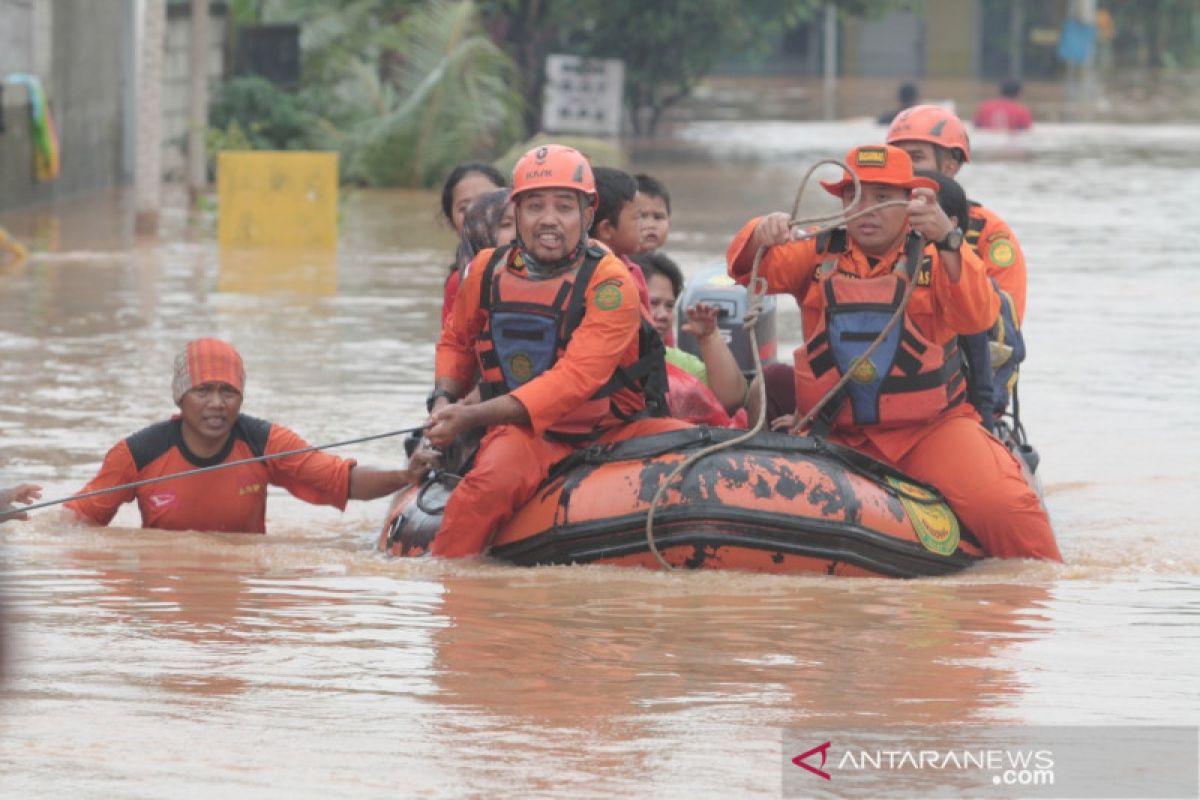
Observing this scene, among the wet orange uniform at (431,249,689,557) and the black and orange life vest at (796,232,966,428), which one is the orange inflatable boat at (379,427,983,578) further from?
the black and orange life vest at (796,232,966,428)

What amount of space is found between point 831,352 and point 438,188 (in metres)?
20.0

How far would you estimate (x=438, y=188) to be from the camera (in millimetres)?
28094

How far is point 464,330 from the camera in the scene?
8547mm

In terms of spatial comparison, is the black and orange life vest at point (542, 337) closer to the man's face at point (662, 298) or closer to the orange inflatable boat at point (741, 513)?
the orange inflatable boat at point (741, 513)

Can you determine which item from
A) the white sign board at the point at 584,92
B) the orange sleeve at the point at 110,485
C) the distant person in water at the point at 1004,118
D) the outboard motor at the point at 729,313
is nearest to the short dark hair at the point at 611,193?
the outboard motor at the point at 729,313

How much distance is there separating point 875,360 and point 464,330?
146cm

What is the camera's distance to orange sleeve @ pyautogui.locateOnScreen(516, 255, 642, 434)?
8.05 m

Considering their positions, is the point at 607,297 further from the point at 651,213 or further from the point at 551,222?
the point at 651,213

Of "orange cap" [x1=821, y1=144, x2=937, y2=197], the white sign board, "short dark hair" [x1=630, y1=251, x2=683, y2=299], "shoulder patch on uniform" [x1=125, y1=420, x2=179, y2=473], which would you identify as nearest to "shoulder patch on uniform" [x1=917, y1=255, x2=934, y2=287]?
"orange cap" [x1=821, y1=144, x2=937, y2=197]

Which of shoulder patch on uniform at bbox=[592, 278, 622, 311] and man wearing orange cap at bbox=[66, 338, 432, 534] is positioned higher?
shoulder patch on uniform at bbox=[592, 278, 622, 311]

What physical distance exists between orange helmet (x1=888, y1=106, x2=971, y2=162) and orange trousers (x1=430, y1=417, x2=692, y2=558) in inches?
67.2

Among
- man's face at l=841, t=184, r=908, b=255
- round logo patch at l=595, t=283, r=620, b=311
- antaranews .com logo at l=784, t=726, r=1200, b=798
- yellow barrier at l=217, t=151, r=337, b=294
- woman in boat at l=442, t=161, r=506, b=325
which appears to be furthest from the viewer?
yellow barrier at l=217, t=151, r=337, b=294

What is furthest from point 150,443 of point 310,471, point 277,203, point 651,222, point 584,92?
point 584,92

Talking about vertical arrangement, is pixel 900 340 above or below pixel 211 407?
above
